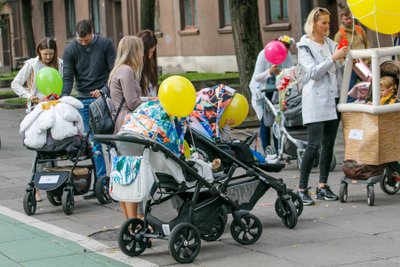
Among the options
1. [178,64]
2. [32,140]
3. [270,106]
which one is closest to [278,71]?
[270,106]

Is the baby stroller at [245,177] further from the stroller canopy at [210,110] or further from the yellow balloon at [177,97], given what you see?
the yellow balloon at [177,97]

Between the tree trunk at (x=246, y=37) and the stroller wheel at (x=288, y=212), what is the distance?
10.2 meters

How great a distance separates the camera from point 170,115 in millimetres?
8078

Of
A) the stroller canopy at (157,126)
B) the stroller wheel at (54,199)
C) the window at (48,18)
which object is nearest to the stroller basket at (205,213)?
the stroller canopy at (157,126)

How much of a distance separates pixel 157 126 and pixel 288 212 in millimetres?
1616

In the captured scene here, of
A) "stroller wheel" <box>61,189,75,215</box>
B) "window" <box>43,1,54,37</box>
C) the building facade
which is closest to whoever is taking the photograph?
"stroller wheel" <box>61,189,75,215</box>

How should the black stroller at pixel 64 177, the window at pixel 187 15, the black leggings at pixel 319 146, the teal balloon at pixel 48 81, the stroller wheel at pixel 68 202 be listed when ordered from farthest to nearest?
the window at pixel 187 15
the teal balloon at pixel 48 81
the black stroller at pixel 64 177
the stroller wheel at pixel 68 202
the black leggings at pixel 319 146

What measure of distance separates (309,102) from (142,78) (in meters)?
1.75

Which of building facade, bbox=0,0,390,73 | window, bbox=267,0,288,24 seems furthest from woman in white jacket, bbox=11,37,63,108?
window, bbox=267,0,288,24

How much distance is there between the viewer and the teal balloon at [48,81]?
10.7m

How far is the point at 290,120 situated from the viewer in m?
12.6

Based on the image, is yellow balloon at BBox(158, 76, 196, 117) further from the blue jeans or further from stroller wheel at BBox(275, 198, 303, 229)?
the blue jeans

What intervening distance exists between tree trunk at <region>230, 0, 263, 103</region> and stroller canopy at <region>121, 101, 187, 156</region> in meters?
10.9

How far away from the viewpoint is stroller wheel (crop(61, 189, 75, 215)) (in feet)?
33.7
